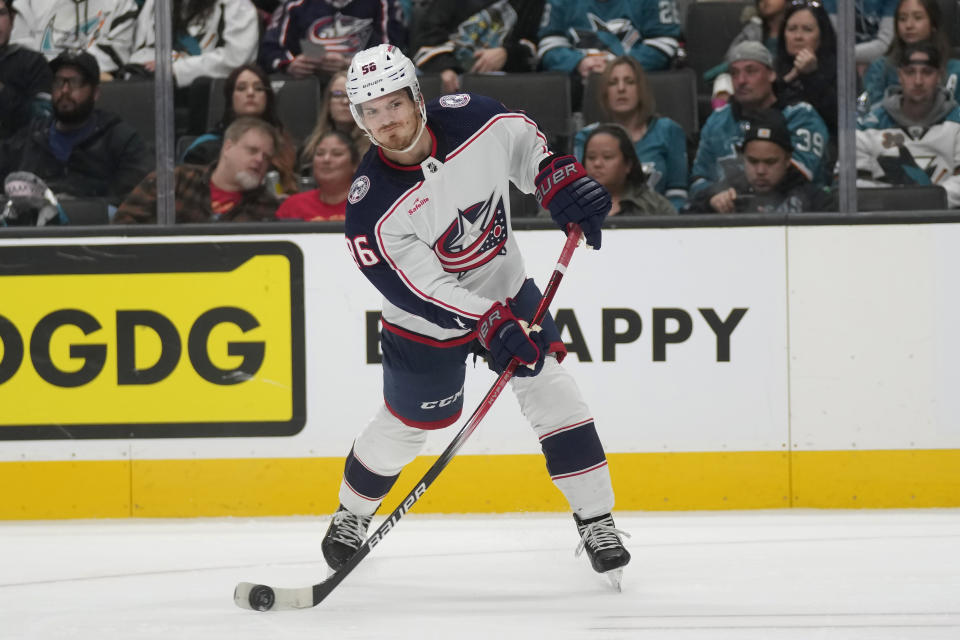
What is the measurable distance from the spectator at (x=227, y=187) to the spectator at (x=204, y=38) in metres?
0.20

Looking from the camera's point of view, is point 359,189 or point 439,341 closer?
point 359,189

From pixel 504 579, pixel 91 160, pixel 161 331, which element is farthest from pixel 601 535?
pixel 91 160

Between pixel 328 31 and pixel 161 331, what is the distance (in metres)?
1.12

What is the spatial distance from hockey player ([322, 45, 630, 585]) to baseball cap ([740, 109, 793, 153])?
3.34 feet

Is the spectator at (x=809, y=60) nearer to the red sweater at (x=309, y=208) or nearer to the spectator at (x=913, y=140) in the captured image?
the spectator at (x=913, y=140)

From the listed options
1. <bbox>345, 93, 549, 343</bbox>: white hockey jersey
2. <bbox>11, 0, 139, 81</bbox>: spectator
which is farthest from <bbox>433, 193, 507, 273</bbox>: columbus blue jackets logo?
<bbox>11, 0, 139, 81</bbox>: spectator

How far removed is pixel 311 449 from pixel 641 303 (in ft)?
3.37

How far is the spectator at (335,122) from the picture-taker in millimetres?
3525

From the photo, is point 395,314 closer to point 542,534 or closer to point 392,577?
point 392,577

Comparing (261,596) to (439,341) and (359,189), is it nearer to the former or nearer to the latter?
(439,341)

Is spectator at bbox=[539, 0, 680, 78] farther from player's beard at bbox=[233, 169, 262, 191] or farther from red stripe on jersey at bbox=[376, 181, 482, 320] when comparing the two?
red stripe on jersey at bbox=[376, 181, 482, 320]

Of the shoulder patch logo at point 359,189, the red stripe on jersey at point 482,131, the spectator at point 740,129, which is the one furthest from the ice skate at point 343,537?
the spectator at point 740,129

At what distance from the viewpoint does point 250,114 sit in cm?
354

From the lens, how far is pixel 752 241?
11.1 feet
